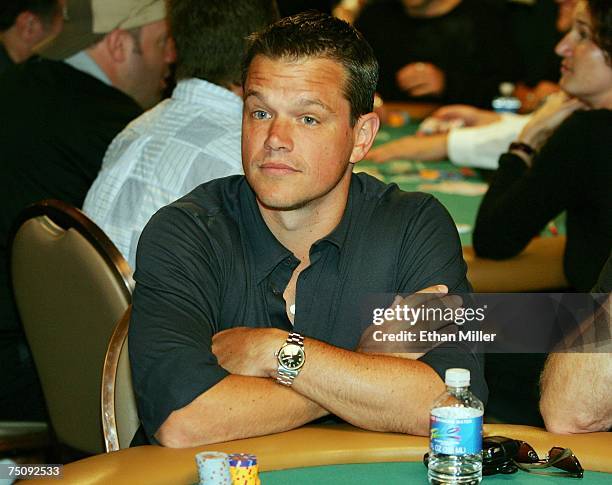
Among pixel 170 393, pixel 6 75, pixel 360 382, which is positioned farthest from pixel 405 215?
pixel 6 75

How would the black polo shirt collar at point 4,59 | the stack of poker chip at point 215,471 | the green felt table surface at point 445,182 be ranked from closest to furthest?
the stack of poker chip at point 215,471 → the green felt table surface at point 445,182 → the black polo shirt collar at point 4,59

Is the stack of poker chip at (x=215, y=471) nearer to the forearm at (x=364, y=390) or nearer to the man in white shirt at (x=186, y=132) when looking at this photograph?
the forearm at (x=364, y=390)

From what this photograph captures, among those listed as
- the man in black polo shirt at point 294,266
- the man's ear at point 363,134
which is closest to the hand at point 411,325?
the man in black polo shirt at point 294,266

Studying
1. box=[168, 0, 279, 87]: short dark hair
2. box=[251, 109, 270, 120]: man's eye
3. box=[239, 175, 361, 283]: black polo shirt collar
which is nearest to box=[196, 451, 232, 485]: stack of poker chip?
box=[239, 175, 361, 283]: black polo shirt collar

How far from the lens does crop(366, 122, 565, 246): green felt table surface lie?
364cm

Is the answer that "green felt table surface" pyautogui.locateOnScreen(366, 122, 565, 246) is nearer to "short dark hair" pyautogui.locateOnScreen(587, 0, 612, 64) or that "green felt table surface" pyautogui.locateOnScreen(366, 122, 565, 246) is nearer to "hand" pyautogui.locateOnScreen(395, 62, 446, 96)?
"short dark hair" pyautogui.locateOnScreen(587, 0, 612, 64)

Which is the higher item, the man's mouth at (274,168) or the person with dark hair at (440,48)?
the person with dark hair at (440,48)

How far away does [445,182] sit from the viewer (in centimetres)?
410

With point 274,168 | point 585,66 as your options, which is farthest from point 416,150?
point 274,168

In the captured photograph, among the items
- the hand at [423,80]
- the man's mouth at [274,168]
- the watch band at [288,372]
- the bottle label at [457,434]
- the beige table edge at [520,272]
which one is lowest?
the bottle label at [457,434]

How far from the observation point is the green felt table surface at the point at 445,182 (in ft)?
12.0

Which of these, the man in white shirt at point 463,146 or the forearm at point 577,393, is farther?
the man in white shirt at point 463,146

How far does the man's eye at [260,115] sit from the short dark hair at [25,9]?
101 inches

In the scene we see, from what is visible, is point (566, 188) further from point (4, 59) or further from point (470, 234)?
point (4, 59)
